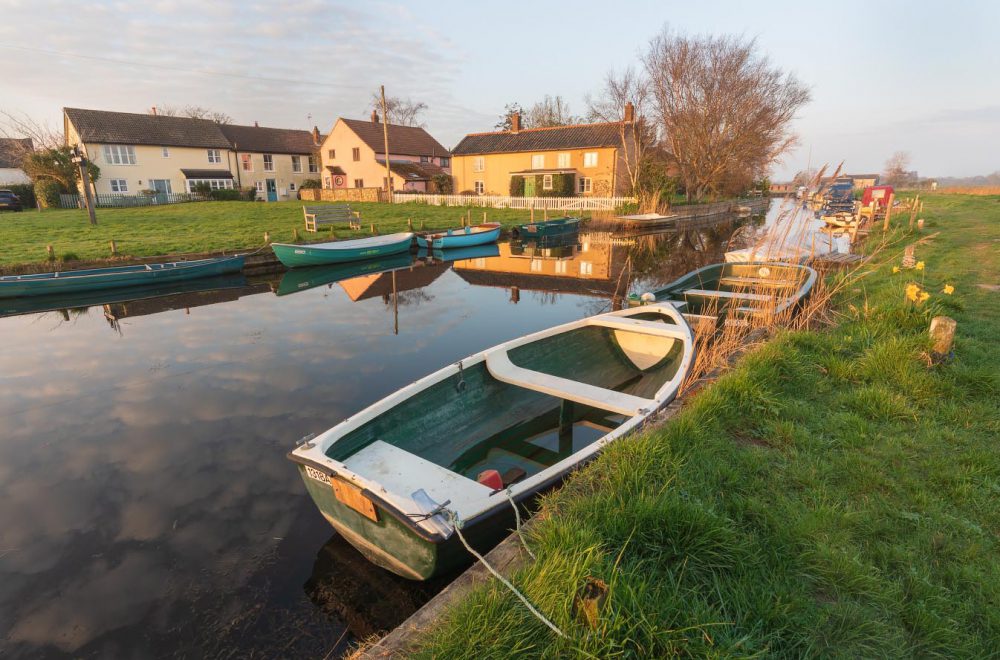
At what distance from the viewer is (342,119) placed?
141 ft

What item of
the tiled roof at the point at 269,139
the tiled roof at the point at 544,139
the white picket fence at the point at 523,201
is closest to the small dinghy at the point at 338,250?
the white picket fence at the point at 523,201

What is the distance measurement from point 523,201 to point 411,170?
13.3m

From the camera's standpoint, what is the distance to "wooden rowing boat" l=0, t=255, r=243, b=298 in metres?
11.6

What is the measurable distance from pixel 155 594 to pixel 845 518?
174 inches

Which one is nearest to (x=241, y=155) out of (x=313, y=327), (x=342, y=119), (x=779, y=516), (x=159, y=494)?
(x=342, y=119)

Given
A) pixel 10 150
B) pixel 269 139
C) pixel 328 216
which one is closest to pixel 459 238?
pixel 328 216

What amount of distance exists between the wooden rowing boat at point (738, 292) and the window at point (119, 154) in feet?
147

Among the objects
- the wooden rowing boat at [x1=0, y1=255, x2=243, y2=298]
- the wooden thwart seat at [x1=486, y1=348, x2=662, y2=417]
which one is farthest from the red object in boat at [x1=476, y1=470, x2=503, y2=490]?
the wooden rowing boat at [x1=0, y1=255, x2=243, y2=298]

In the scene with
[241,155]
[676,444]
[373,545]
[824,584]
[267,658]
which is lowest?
[267,658]

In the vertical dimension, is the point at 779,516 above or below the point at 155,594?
above

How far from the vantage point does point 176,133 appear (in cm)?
4100

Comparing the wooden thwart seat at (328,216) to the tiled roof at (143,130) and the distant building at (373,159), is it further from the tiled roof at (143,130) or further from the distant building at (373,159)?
the tiled roof at (143,130)

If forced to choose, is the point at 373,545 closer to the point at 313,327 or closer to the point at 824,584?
the point at 824,584


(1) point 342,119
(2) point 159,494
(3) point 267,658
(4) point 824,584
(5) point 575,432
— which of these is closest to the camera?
(4) point 824,584
